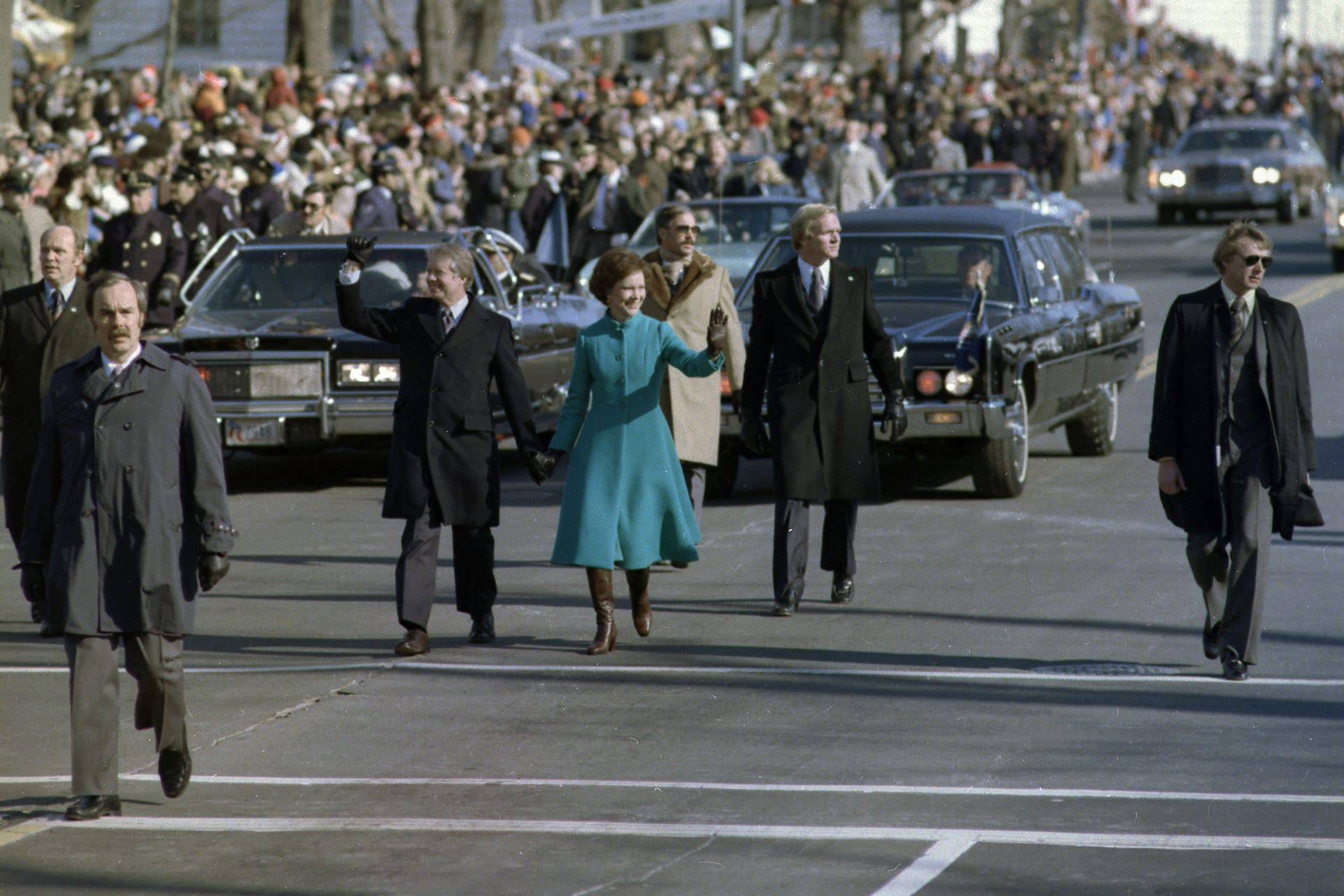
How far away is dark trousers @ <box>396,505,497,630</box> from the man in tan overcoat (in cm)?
171

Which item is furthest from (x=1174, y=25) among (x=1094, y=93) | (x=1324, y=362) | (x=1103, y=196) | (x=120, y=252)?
(x=120, y=252)

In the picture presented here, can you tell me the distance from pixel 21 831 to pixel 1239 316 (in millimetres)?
4741

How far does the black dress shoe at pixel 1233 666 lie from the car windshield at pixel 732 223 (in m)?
13.1

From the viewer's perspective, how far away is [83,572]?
Answer: 6730 mm

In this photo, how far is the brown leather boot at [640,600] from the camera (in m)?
9.55

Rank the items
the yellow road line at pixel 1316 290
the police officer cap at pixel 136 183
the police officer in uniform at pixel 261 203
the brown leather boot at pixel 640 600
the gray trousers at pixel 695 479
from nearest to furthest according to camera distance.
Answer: the brown leather boot at pixel 640 600
the gray trousers at pixel 695 479
the police officer cap at pixel 136 183
the police officer in uniform at pixel 261 203
the yellow road line at pixel 1316 290

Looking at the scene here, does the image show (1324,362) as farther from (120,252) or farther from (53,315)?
(53,315)

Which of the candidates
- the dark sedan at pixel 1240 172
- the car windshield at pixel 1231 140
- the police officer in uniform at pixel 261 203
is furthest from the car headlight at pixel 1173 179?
the police officer in uniform at pixel 261 203

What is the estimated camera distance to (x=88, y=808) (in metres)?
6.78

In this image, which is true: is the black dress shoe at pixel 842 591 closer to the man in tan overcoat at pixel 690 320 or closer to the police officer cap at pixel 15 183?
the man in tan overcoat at pixel 690 320

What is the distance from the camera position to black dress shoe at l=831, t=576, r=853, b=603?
1045cm

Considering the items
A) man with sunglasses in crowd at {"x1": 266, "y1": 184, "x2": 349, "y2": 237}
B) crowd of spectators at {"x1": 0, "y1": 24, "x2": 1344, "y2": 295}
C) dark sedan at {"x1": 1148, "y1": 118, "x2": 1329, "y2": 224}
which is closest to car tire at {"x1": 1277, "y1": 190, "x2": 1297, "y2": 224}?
dark sedan at {"x1": 1148, "y1": 118, "x2": 1329, "y2": 224}

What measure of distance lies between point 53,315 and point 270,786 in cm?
362

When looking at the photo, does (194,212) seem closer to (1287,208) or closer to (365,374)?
(365,374)
